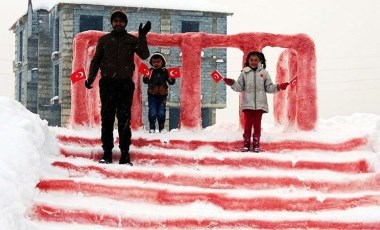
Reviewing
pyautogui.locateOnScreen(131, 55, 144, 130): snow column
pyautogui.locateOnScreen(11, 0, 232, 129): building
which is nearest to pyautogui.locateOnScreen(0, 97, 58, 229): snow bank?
pyautogui.locateOnScreen(131, 55, 144, 130): snow column

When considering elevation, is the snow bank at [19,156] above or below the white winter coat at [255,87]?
below

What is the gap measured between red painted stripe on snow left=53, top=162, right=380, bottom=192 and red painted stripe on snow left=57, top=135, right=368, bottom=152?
131cm

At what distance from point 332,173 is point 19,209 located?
13.4 feet

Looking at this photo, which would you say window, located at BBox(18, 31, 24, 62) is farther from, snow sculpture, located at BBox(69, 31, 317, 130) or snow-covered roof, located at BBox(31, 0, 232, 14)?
snow sculpture, located at BBox(69, 31, 317, 130)

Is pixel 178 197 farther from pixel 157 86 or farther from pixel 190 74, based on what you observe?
pixel 157 86

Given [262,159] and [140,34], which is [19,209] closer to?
[140,34]

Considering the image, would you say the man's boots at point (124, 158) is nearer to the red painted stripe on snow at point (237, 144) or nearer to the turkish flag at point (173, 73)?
the red painted stripe on snow at point (237, 144)

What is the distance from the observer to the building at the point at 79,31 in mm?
29844

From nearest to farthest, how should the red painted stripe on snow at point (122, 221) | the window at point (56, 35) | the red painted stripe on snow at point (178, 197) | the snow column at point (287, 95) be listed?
1. the red painted stripe on snow at point (122, 221)
2. the red painted stripe on snow at point (178, 197)
3. the snow column at point (287, 95)
4. the window at point (56, 35)

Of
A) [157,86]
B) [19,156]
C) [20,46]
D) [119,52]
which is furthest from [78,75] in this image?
[20,46]

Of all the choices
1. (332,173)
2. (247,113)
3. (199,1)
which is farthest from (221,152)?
(199,1)

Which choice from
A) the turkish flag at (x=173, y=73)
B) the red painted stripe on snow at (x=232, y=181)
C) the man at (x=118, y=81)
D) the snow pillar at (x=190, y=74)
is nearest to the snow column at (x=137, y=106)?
the turkish flag at (x=173, y=73)

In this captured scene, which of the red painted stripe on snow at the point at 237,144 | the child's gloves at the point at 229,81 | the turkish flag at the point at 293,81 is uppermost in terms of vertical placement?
the turkish flag at the point at 293,81

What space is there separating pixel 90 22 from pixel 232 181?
24.2 meters
